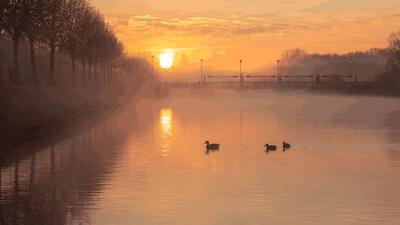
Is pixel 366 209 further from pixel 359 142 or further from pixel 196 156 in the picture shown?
pixel 359 142

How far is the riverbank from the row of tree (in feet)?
11.1

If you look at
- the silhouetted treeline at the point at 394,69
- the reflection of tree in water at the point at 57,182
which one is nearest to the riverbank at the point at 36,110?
the reflection of tree in water at the point at 57,182

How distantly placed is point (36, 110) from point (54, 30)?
2720cm

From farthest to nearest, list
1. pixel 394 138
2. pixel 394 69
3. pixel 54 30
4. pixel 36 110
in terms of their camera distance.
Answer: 1. pixel 394 69
2. pixel 54 30
3. pixel 36 110
4. pixel 394 138

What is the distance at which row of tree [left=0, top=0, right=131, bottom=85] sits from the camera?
84000mm

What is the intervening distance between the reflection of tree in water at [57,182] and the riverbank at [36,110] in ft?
15.6

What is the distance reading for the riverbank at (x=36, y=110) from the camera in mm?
61188

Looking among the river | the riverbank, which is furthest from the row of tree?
the river

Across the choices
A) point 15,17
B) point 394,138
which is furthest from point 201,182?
point 15,17

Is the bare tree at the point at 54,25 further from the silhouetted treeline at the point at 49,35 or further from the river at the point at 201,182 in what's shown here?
the river at the point at 201,182

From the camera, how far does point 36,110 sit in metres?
79.7

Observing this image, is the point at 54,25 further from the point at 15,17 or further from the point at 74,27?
the point at 15,17

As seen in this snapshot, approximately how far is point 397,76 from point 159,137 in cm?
13616

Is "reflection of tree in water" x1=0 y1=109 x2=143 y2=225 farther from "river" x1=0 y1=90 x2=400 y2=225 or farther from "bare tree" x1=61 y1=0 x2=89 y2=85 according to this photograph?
"bare tree" x1=61 y1=0 x2=89 y2=85
